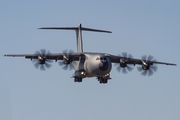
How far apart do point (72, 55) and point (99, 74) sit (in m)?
4.68

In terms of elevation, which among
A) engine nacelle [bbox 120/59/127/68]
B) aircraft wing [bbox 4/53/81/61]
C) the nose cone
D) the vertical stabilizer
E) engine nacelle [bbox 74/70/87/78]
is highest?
the vertical stabilizer

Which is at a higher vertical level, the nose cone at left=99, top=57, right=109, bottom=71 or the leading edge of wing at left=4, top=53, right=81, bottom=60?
the leading edge of wing at left=4, top=53, right=81, bottom=60

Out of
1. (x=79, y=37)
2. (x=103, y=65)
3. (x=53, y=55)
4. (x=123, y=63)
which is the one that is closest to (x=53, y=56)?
(x=53, y=55)

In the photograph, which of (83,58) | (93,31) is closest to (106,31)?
(93,31)

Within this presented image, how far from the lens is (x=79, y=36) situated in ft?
266

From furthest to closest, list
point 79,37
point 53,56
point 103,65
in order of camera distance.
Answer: point 79,37
point 53,56
point 103,65

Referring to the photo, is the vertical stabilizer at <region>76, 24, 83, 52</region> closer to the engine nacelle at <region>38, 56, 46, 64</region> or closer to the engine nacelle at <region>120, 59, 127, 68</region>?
the engine nacelle at <region>120, 59, 127, 68</region>

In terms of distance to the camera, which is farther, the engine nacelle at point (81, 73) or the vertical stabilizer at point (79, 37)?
the vertical stabilizer at point (79, 37)

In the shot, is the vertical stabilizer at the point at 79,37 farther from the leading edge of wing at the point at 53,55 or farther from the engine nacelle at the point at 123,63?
the engine nacelle at the point at 123,63

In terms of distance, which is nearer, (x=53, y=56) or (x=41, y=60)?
(x=41, y=60)

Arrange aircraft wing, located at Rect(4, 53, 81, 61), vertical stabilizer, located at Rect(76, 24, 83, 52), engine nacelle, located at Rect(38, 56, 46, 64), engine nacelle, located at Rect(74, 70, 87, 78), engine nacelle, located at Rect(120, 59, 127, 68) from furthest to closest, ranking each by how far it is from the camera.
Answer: vertical stabilizer, located at Rect(76, 24, 83, 52) < engine nacelle, located at Rect(120, 59, 127, 68) < engine nacelle, located at Rect(74, 70, 87, 78) < aircraft wing, located at Rect(4, 53, 81, 61) < engine nacelle, located at Rect(38, 56, 46, 64)

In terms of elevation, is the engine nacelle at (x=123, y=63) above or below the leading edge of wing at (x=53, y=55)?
below

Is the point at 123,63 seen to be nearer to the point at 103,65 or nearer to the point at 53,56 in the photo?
the point at 103,65

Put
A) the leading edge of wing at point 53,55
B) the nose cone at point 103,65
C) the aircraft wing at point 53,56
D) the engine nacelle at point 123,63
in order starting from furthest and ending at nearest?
the engine nacelle at point 123,63 → the leading edge of wing at point 53,55 → the aircraft wing at point 53,56 → the nose cone at point 103,65
